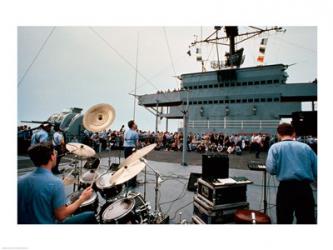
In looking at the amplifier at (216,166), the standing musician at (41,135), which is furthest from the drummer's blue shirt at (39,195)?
the standing musician at (41,135)

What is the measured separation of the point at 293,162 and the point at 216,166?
2.87 ft

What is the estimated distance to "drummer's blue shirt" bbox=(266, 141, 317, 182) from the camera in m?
1.94

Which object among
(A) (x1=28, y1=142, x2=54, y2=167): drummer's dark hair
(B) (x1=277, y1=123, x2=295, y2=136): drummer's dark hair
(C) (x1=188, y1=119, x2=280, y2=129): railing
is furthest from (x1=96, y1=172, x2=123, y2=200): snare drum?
(C) (x1=188, y1=119, x2=280, y2=129): railing

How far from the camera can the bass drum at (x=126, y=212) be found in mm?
1929

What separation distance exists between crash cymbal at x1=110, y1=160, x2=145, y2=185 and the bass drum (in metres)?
0.29

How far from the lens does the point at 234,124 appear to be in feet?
59.5

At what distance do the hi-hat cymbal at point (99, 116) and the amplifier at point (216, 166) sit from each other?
79.1 inches

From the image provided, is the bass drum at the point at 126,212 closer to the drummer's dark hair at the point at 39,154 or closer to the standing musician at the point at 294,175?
the drummer's dark hair at the point at 39,154

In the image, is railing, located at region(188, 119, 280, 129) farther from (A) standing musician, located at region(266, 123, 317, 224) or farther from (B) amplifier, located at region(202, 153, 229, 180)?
(A) standing musician, located at region(266, 123, 317, 224)

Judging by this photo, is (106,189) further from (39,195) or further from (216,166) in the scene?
(216,166)
